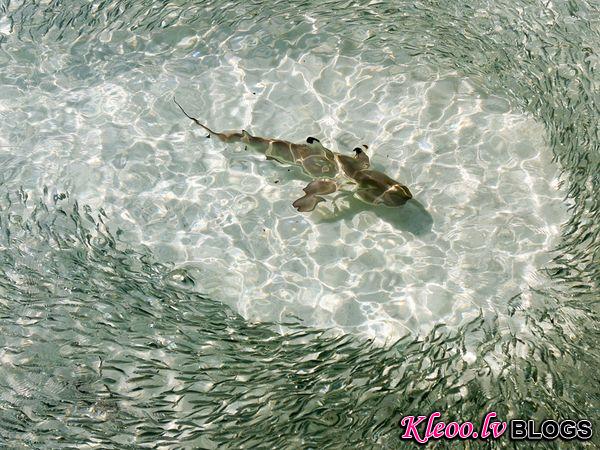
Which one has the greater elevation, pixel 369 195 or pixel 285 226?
pixel 369 195

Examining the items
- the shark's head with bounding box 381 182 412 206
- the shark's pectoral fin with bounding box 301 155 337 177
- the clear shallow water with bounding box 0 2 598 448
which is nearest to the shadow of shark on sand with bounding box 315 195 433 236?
the clear shallow water with bounding box 0 2 598 448

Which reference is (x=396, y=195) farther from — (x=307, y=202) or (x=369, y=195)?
(x=307, y=202)

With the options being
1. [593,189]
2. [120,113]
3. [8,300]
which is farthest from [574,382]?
[120,113]

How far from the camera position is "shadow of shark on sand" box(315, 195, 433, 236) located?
5066 mm

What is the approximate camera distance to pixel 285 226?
5098 millimetres

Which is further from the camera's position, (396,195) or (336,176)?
(336,176)

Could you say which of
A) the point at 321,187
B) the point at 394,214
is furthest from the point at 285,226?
the point at 394,214

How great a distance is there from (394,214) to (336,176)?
495 millimetres

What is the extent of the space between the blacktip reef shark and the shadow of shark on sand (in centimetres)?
10

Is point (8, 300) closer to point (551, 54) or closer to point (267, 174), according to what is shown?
point (267, 174)

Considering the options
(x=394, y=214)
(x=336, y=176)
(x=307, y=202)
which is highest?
(x=336, y=176)

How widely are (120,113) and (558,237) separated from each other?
11.3ft

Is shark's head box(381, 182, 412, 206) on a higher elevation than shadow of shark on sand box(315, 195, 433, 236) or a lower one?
higher

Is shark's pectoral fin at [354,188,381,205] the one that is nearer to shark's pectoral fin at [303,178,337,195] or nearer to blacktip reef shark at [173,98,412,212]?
blacktip reef shark at [173,98,412,212]
